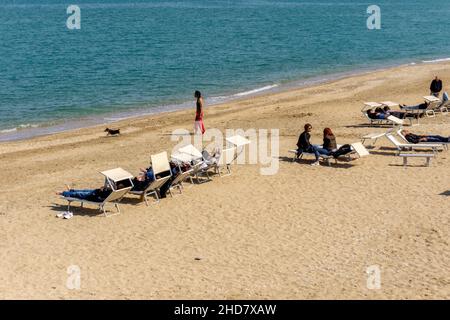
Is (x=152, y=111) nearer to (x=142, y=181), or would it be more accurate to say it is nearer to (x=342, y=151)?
(x=342, y=151)

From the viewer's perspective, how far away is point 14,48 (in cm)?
5734

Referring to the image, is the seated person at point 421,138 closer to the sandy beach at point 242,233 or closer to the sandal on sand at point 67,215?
the sandy beach at point 242,233

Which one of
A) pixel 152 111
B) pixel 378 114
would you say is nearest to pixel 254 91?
pixel 152 111

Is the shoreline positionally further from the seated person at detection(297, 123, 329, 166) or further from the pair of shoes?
the pair of shoes

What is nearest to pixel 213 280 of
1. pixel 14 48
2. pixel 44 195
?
pixel 44 195

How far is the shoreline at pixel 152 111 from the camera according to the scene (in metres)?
26.7

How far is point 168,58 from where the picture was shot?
49500mm

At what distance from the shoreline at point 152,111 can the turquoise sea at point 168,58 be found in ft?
0.28

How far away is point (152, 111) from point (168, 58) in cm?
1973

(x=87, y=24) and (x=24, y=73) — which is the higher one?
(x=87, y=24)

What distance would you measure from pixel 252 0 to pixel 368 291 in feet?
468

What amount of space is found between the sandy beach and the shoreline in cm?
647

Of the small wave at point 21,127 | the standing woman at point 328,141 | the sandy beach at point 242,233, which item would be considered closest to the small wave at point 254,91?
the small wave at point 21,127
